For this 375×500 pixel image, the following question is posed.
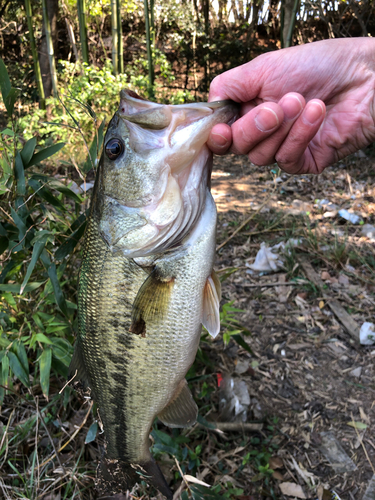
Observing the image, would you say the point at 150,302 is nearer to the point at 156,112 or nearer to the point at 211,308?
the point at 211,308

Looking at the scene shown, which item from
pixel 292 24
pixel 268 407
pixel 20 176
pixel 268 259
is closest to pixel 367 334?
pixel 268 407

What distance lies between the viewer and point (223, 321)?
7.89ft

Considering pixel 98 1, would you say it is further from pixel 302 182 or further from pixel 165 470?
pixel 165 470

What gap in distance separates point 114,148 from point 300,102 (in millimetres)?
672

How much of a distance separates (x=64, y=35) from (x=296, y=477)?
10.9 metres

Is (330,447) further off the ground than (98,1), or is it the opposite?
(98,1)

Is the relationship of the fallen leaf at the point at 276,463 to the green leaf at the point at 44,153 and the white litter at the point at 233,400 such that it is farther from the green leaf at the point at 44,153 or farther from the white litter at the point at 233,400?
the green leaf at the point at 44,153

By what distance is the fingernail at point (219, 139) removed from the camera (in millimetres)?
1309

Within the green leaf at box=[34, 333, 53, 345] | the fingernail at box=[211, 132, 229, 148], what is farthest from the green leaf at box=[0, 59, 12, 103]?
the green leaf at box=[34, 333, 53, 345]

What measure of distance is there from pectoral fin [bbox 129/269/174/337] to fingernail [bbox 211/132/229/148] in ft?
1.63

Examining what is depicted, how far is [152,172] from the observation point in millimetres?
1284

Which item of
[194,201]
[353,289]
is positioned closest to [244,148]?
[194,201]

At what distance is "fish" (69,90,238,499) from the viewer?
126cm

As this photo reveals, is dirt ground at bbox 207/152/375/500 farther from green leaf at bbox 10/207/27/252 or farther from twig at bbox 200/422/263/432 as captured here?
green leaf at bbox 10/207/27/252
